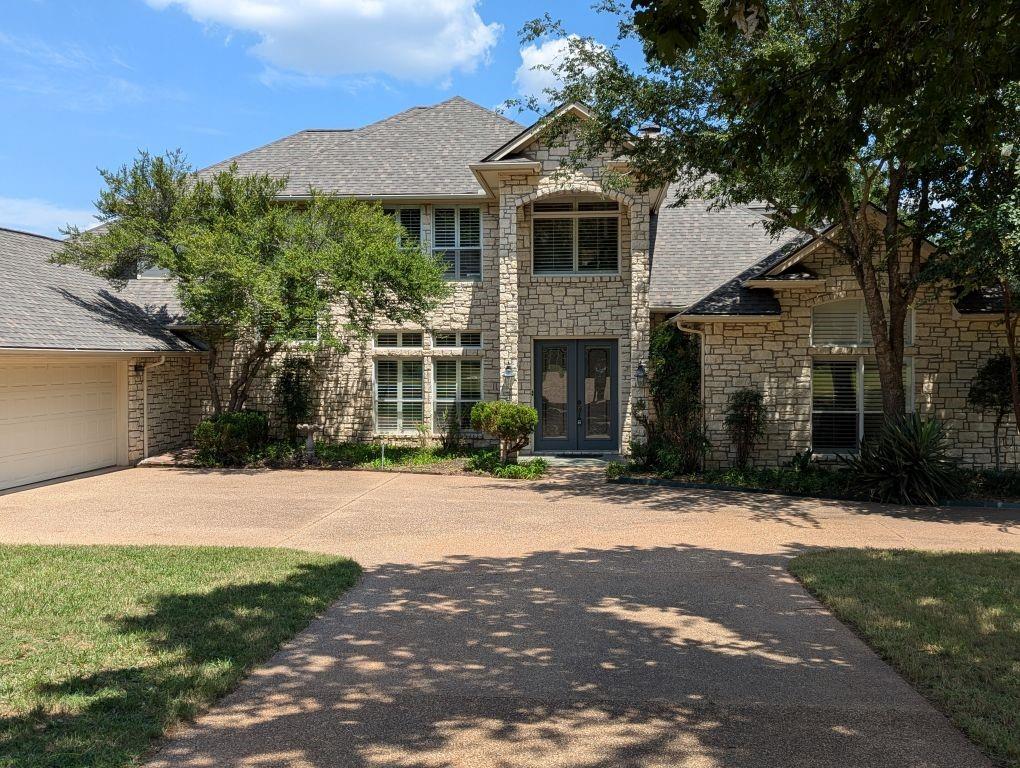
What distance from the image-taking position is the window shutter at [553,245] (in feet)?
54.6

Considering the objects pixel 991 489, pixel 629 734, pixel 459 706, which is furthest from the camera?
pixel 991 489

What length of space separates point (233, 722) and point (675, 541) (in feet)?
20.6

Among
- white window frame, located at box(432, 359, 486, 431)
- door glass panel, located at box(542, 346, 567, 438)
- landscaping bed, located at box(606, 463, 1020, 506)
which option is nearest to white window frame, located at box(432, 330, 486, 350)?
white window frame, located at box(432, 359, 486, 431)

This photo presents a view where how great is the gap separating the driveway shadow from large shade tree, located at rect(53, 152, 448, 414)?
8.00 metres

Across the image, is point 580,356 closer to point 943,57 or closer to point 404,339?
point 404,339

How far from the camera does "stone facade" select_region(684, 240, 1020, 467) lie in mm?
14367

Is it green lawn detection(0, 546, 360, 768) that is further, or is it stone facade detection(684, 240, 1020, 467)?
stone facade detection(684, 240, 1020, 467)

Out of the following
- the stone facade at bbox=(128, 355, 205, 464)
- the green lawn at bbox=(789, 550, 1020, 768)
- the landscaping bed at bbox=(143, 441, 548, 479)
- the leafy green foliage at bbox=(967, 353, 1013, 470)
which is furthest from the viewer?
the stone facade at bbox=(128, 355, 205, 464)

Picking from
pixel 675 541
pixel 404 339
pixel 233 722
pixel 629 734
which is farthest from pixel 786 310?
pixel 233 722

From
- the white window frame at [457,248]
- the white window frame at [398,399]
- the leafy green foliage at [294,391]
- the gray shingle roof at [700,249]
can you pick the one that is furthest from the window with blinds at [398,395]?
the gray shingle roof at [700,249]

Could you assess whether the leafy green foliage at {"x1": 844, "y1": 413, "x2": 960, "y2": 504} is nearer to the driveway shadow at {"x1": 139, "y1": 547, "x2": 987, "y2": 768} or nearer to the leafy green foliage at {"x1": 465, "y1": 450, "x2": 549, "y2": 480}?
the leafy green foliage at {"x1": 465, "y1": 450, "x2": 549, "y2": 480}

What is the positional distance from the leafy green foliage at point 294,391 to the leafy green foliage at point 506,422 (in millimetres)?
4262

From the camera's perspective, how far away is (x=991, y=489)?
13.0m

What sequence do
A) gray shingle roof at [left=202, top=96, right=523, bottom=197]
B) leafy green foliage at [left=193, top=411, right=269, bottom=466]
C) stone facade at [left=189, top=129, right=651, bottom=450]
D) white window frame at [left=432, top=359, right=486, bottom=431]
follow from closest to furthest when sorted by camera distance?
leafy green foliage at [left=193, top=411, right=269, bottom=466]
stone facade at [left=189, top=129, right=651, bottom=450]
white window frame at [left=432, top=359, right=486, bottom=431]
gray shingle roof at [left=202, top=96, right=523, bottom=197]
